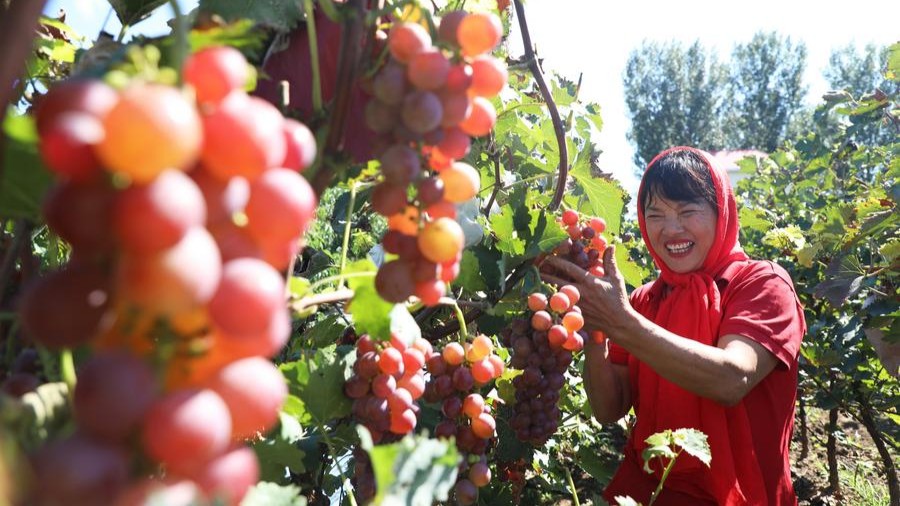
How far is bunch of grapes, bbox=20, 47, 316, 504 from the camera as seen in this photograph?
297mm

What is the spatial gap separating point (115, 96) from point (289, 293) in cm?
28

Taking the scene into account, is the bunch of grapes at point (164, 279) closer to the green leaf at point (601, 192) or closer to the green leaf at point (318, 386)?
the green leaf at point (318, 386)

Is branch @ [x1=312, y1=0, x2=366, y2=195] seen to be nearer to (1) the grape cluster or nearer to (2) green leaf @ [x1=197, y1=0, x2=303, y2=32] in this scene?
(2) green leaf @ [x1=197, y1=0, x2=303, y2=32]

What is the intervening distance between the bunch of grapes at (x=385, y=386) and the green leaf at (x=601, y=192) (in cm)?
104

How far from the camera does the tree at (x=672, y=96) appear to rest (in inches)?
1188

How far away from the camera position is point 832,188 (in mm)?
6270

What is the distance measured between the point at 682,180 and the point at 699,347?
1.92 feet

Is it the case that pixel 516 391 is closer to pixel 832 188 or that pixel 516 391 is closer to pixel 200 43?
pixel 200 43

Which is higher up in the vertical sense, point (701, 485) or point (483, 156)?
point (483, 156)

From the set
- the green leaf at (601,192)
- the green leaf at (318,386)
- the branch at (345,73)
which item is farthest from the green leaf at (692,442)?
the branch at (345,73)

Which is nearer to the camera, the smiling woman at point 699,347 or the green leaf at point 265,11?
the green leaf at point 265,11

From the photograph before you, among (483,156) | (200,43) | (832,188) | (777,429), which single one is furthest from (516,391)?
(832,188)

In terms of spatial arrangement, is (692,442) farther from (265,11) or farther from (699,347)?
(265,11)

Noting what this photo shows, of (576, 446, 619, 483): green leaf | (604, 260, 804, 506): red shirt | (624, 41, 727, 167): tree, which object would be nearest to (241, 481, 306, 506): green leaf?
(604, 260, 804, 506): red shirt
